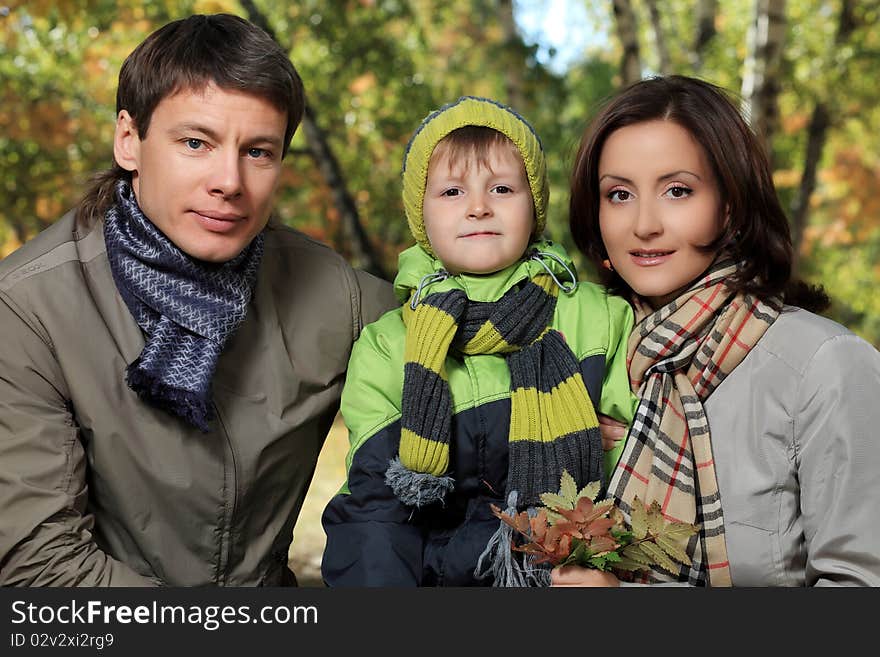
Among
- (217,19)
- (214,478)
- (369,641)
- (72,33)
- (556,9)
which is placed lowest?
(369,641)

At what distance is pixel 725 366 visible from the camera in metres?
2.51

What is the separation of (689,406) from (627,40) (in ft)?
16.9

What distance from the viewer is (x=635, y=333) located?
8.80ft

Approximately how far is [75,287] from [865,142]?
1161 centimetres

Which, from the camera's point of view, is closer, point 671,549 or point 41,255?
point 671,549

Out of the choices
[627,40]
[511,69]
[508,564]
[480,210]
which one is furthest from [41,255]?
[511,69]

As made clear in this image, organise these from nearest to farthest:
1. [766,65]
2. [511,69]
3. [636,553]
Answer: [636,553], [766,65], [511,69]

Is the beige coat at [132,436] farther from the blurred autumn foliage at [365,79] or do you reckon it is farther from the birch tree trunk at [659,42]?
the birch tree trunk at [659,42]

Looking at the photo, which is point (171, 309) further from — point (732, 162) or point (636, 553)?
point (732, 162)

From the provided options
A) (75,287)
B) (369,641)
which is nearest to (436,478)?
(369,641)

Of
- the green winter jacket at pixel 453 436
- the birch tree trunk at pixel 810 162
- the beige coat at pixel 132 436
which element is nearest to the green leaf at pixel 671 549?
the green winter jacket at pixel 453 436

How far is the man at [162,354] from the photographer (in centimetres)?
251

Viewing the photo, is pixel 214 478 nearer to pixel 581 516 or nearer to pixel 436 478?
pixel 436 478

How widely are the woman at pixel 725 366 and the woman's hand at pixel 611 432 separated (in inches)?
0.8
